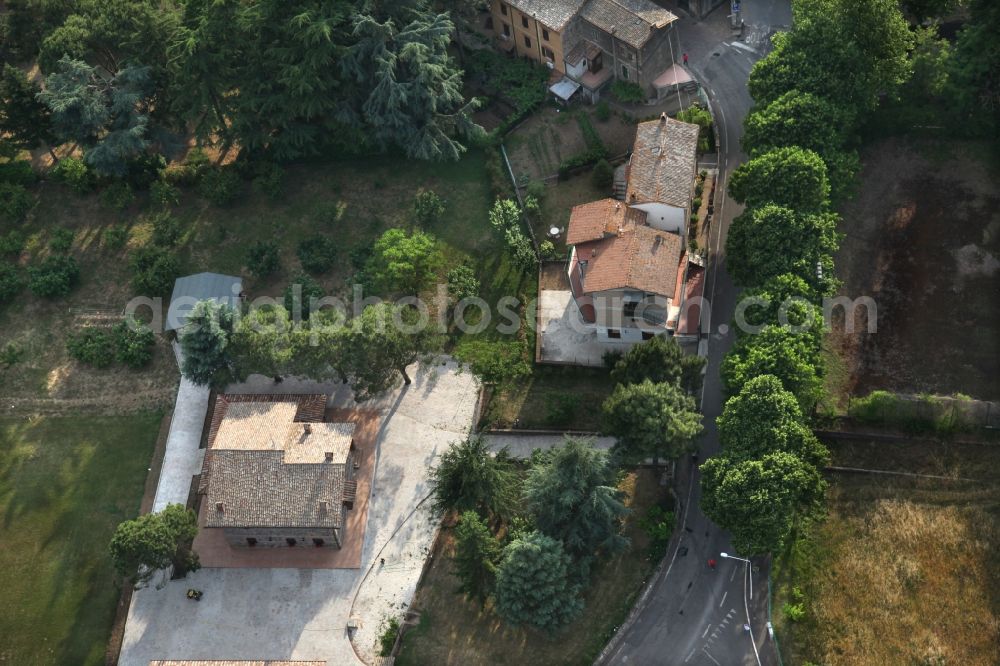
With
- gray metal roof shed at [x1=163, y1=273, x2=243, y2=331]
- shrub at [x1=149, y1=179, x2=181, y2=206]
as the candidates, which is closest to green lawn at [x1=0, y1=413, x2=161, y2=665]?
gray metal roof shed at [x1=163, y1=273, x2=243, y2=331]

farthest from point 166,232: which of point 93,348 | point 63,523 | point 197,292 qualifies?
point 63,523

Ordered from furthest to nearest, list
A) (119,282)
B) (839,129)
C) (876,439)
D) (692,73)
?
1. (692,73)
2. (119,282)
3. (839,129)
4. (876,439)

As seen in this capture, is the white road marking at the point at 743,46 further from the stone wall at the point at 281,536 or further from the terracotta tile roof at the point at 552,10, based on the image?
the stone wall at the point at 281,536

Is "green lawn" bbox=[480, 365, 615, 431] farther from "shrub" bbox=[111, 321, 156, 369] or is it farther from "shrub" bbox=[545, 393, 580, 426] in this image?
"shrub" bbox=[111, 321, 156, 369]

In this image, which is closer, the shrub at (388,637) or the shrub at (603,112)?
the shrub at (388,637)

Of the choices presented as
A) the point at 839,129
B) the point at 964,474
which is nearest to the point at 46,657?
the point at 964,474

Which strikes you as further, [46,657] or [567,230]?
[567,230]

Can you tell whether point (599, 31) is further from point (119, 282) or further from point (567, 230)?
point (119, 282)

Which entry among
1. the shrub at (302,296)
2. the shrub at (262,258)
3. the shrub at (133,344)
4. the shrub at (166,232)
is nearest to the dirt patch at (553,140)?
the shrub at (302,296)
